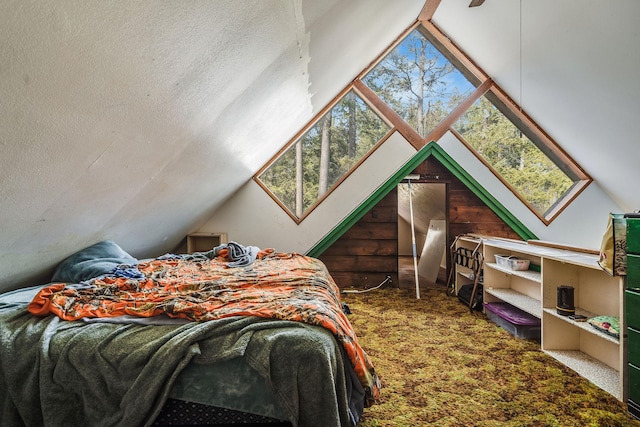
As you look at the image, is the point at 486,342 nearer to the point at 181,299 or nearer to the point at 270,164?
the point at 181,299

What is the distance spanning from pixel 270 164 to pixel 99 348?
3230mm

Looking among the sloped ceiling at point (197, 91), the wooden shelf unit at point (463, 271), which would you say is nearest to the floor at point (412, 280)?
the wooden shelf unit at point (463, 271)

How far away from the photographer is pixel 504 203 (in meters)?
4.05

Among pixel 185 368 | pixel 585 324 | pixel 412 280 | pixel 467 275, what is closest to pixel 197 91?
pixel 185 368

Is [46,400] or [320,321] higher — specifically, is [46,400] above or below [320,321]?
below

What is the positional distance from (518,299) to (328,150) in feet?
8.32


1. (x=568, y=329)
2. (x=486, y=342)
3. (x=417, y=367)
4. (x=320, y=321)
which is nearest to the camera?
(x=320, y=321)

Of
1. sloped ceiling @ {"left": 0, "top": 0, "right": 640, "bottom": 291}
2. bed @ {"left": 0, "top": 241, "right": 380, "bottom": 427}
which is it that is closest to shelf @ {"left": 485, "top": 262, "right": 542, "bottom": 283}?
sloped ceiling @ {"left": 0, "top": 0, "right": 640, "bottom": 291}

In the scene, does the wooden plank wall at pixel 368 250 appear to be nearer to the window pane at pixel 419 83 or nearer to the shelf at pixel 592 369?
the window pane at pixel 419 83

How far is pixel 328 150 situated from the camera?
13.9ft

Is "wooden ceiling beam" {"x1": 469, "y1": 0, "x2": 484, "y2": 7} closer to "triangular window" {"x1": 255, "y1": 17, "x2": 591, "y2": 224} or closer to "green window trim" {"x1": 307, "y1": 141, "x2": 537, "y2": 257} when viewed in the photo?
"triangular window" {"x1": 255, "y1": 17, "x2": 591, "y2": 224}

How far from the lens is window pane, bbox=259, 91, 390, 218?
13.8ft

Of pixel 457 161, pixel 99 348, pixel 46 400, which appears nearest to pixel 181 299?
pixel 99 348

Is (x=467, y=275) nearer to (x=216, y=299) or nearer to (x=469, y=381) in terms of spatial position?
(x=469, y=381)
